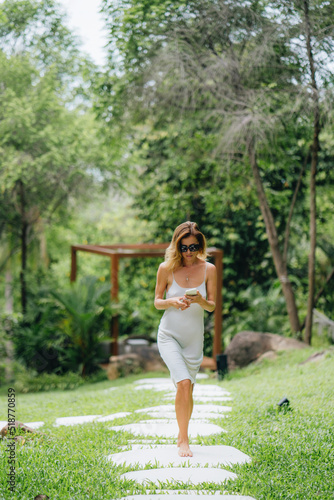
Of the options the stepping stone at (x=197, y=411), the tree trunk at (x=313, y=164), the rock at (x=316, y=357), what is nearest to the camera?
the stepping stone at (x=197, y=411)

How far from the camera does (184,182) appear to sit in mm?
12477

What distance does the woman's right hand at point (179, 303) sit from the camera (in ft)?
12.3

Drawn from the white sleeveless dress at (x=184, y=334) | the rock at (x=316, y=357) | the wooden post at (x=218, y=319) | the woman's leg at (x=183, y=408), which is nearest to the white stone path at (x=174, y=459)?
the woman's leg at (x=183, y=408)

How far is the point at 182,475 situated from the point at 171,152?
32.0ft

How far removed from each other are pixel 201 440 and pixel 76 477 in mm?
1143

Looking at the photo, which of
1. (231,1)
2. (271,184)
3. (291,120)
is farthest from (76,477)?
(271,184)

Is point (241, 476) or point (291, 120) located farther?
point (291, 120)

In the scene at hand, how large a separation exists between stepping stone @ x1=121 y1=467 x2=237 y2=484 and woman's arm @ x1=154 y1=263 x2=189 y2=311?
1.04 m

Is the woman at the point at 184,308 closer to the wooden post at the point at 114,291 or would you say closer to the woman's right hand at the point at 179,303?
the woman's right hand at the point at 179,303

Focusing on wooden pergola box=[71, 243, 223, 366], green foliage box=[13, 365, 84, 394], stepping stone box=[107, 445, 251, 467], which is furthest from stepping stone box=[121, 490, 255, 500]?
green foliage box=[13, 365, 84, 394]

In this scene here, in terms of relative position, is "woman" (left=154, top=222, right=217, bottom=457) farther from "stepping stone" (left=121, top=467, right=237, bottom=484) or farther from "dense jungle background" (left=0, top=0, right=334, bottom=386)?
"dense jungle background" (left=0, top=0, right=334, bottom=386)

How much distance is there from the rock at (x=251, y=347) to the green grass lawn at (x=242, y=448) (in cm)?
261

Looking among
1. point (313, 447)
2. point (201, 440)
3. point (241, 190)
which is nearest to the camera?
point (313, 447)

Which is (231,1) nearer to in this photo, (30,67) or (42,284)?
(30,67)
